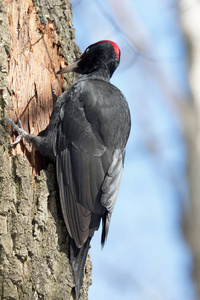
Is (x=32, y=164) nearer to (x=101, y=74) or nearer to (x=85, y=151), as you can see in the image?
(x=85, y=151)

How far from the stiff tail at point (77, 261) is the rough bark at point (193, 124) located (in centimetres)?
126

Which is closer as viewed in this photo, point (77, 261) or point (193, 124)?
point (77, 261)

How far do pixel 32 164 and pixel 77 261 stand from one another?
62 cm

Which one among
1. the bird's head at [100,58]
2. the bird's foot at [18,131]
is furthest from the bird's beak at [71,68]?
the bird's foot at [18,131]

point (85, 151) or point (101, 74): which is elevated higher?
point (101, 74)

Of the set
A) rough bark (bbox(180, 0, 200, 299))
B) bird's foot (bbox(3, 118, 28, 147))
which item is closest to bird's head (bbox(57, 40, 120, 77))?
rough bark (bbox(180, 0, 200, 299))

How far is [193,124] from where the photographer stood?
12.0 ft

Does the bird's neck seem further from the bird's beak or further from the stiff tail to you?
the stiff tail

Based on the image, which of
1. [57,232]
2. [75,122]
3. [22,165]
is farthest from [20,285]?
[75,122]

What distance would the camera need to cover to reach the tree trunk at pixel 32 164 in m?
2.04

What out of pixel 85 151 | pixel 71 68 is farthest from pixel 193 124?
pixel 85 151

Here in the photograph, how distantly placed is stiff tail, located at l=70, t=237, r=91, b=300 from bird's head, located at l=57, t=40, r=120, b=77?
1.41 meters

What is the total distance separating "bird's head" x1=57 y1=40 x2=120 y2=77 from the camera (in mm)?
3275

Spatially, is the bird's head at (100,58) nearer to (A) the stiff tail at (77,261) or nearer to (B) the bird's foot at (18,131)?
(B) the bird's foot at (18,131)
